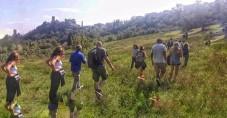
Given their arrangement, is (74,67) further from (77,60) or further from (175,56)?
(175,56)

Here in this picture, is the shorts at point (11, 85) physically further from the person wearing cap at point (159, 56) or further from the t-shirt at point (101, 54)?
the person wearing cap at point (159, 56)

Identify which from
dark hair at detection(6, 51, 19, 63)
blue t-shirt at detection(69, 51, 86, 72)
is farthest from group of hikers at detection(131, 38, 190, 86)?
dark hair at detection(6, 51, 19, 63)

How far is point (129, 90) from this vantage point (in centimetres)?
1719

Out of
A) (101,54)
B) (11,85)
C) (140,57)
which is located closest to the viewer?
(11,85)

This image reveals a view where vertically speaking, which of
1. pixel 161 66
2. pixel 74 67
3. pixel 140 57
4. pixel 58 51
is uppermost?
pixel 58 51

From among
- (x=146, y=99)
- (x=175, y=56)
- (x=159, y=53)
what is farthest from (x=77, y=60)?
(x=175, y=56)

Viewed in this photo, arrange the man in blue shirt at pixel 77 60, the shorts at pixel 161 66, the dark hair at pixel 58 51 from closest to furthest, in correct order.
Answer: the dark hair at pixel 58 51
the man in blue shirt at pixel 77 60
the shorts at pixel 161 66

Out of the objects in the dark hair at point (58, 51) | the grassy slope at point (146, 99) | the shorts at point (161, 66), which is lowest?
the grassy slope at point (146, 99)

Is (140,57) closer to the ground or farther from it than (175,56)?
closer to the ground

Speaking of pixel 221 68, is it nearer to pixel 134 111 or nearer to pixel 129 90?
pixel 129 90

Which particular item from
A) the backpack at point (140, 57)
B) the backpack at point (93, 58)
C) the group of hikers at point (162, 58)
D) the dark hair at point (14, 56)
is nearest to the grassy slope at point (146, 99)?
the group of hikers at point (162, 58)

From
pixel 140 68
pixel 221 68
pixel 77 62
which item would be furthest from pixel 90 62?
pixel 221 68

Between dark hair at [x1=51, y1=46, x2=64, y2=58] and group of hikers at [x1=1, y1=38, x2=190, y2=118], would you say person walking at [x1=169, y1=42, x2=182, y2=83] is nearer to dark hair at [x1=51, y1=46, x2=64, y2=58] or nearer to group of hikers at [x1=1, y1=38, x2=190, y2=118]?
group of hikers at [x1=1, y1=38, x2=190, y2=118]

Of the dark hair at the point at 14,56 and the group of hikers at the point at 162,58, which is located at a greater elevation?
the dark hair at the point at 14,56
